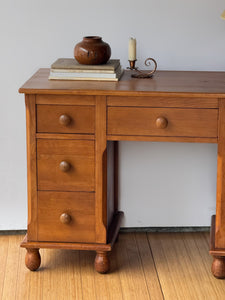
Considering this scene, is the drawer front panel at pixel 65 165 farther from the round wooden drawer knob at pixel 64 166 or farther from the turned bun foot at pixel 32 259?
the turned bun foot at pixel 32 259

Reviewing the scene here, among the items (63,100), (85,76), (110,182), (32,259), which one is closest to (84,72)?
(85,76)

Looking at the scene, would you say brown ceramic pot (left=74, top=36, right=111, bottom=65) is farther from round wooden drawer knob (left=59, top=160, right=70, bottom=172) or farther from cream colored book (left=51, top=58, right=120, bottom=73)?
round wooden drawer knob (left=59, top=160, right=70, bottom=172)

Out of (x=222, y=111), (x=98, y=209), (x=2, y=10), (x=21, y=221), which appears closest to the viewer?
(x=222, y=111)

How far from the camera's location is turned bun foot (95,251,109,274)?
2.51 metres

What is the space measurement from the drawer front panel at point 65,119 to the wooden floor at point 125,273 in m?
0.63

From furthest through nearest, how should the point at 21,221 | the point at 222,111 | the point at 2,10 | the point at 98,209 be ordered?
the point at 21,221 → the point at 2,10 → the point at 98,209 → the point at 222,111

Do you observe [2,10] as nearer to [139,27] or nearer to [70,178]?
[139,27]

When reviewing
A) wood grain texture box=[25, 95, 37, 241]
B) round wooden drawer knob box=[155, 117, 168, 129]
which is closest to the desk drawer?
round wooden drawer knob box=[155, 117, 168, 129]

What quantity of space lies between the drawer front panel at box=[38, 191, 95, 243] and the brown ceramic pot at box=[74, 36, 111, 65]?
1.79 ft

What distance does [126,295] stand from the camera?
239 centimetres

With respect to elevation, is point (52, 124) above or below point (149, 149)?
above

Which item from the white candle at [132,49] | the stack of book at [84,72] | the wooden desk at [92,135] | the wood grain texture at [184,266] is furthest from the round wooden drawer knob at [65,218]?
the white candle at [132,49]

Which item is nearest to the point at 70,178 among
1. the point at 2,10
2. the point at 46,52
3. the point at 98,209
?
the point at 98,209

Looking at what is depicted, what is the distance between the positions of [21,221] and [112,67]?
956 mm
